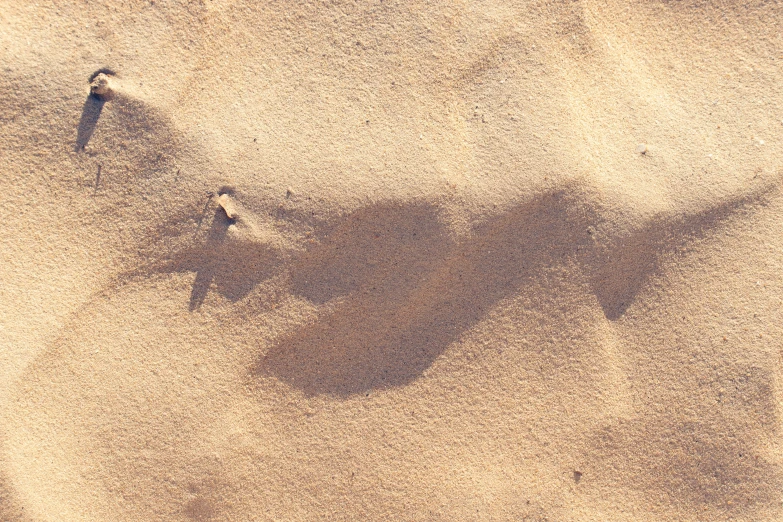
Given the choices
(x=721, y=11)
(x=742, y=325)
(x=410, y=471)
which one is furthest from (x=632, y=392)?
(x=721, y=11)

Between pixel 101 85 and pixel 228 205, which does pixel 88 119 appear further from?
pixel 228 205

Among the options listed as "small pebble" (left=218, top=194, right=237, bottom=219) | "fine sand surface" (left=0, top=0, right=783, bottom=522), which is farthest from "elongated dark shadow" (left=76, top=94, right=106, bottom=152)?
"small pebble" (left=218, top=194, right=237, bottom=219)

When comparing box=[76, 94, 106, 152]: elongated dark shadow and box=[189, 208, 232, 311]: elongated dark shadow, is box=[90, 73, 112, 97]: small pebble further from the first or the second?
box=[189, 208, 232, 311]: elongated dark shadow

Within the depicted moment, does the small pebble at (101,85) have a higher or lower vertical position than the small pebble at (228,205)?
higher

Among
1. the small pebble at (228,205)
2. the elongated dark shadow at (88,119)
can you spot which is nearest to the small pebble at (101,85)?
the elongated dark shadow at (88,119)

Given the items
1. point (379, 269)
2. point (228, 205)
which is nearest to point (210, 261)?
point (228, 205)

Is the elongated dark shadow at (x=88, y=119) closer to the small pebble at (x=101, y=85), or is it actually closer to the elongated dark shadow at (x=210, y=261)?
the small pebble at (x=101, y=85)
